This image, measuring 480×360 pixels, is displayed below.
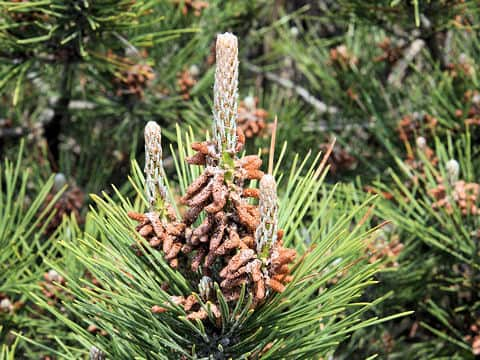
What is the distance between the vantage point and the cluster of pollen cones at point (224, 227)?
52 centimetres

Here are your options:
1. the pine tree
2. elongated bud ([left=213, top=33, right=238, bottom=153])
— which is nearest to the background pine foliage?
the pine tree

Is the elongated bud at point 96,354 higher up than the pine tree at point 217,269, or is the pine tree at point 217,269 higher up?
the pine tree at point 217,269

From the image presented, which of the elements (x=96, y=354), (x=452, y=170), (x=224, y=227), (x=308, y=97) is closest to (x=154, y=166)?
(x=224, y=227)

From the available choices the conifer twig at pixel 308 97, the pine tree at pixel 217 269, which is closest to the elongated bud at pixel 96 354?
the pine tree at pixel 217 269

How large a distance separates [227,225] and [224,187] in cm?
3

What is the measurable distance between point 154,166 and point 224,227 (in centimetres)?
8

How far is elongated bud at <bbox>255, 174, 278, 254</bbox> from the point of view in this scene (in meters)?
0.50

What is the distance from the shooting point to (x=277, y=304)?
0.57m

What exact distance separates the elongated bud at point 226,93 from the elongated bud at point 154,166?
0.17 ft

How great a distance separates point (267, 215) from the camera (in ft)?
1.69

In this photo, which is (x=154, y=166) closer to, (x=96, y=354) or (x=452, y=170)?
(x=96, y=354)

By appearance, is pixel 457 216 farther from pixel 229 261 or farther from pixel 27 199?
pixel 27 199

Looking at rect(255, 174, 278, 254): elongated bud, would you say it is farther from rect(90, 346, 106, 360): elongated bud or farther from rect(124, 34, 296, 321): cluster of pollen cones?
rect(90, 346, 106, 360): elongated bud

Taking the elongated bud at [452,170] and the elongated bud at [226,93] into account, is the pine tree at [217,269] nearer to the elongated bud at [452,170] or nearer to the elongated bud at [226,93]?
the elongated bud at [226,93]
